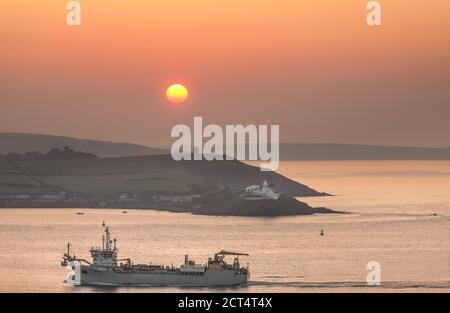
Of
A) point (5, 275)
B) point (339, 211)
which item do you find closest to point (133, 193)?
point (339, 211)

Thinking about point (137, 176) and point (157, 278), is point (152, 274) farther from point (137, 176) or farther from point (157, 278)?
point (137, 176)

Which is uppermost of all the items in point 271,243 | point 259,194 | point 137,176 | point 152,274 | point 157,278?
point 137,176

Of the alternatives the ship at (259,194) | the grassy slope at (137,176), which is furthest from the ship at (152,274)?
the grassy slope at (137,176)

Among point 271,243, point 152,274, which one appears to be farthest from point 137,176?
point 152,274

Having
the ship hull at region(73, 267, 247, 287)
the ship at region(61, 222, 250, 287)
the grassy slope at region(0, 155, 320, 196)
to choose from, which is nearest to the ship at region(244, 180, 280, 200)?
the grassy slope at region(0, 155, 320, 196)

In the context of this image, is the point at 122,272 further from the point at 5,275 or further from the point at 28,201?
the point at 28,201

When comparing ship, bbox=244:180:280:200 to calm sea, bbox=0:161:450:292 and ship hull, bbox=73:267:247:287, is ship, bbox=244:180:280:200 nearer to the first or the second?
calm sea, bbox=0:161:450:292

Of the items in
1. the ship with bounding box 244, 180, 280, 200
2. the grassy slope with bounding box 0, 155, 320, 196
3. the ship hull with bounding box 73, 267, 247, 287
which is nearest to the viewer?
the ship hull with bounding box 73, 267, 247, 287
